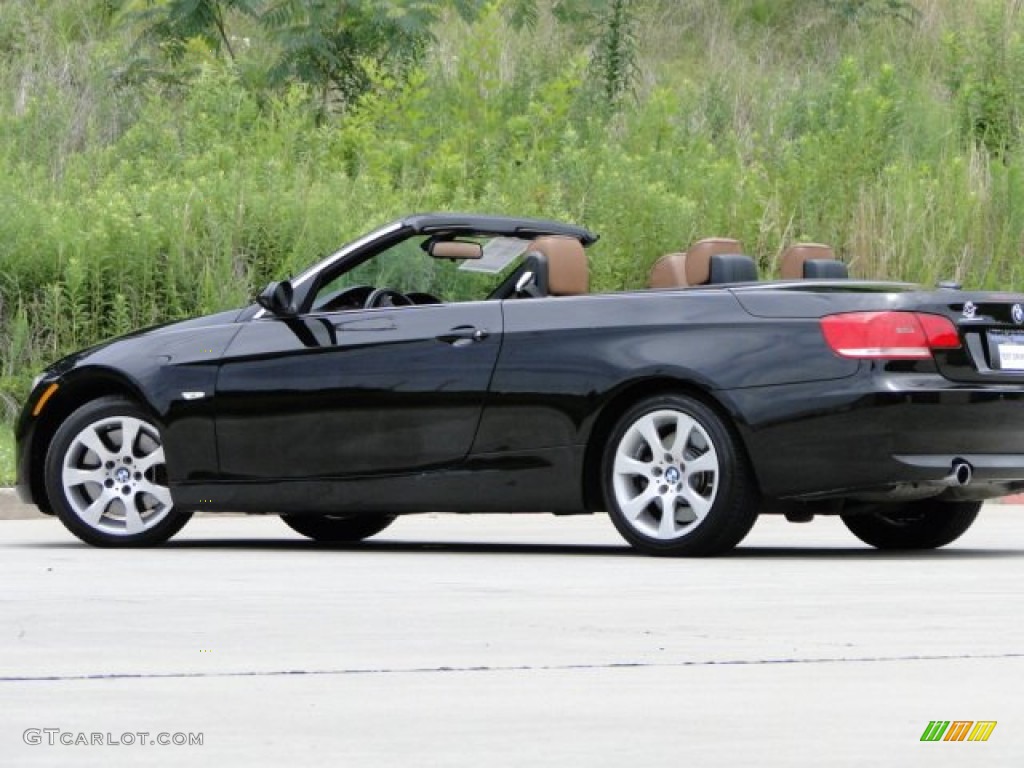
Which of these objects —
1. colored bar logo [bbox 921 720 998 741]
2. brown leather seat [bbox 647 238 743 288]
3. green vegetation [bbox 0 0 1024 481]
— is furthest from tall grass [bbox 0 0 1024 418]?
colored bar logo [bbox 921 720 998 741]

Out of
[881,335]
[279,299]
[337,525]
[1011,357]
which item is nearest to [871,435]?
[881,335]

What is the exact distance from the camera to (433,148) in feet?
80.3

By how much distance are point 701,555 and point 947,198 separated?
11916 mm

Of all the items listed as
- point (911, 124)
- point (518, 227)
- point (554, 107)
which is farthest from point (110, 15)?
point (518, 227)

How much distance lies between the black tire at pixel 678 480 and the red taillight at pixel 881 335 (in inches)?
25.1

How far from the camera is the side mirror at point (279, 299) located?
1217 centimetres

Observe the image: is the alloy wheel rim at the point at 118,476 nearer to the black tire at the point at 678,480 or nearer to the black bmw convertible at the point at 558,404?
the black bmw convertible at the point at 558,404

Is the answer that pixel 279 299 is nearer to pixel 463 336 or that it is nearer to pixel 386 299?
pixel 386 299

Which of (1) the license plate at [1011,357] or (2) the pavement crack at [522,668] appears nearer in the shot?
(2) the pavement crack at [522,668]

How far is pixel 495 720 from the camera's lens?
6.39 metres

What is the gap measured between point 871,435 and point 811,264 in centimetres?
145

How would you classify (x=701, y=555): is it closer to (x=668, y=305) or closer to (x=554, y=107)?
(x=668, y=305)

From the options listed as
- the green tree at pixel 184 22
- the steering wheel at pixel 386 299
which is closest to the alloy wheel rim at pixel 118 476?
the steering wheel at pixel 386 299

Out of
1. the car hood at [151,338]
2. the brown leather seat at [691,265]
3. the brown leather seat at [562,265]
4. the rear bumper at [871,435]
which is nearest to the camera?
the rear bumper at [871,435]
